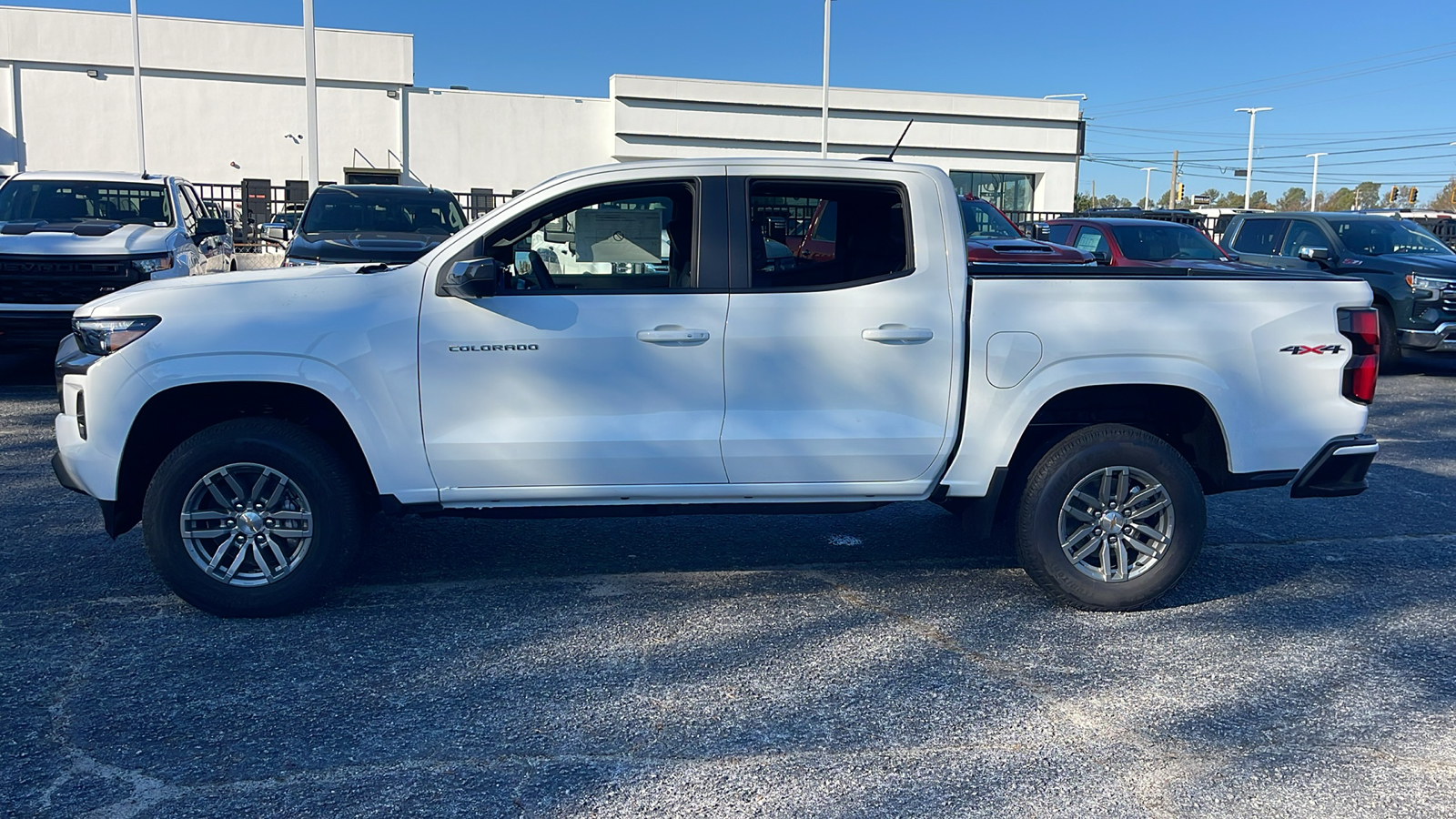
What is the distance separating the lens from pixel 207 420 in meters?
4.98

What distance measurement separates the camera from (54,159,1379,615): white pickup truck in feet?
15.5

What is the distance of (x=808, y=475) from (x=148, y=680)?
2639 mm

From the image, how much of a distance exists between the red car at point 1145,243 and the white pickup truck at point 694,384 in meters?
8.93

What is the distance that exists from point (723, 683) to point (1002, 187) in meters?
50.2

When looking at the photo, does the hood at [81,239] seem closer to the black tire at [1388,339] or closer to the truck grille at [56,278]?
the truck grille at [56,278]

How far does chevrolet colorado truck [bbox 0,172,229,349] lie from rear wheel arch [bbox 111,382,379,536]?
607cm

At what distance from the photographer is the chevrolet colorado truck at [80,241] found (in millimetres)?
10273

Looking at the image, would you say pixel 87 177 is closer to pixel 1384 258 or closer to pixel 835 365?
pixel 835 365

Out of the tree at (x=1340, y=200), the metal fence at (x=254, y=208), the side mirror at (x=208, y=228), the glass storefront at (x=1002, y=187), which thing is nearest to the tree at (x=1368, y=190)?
the tree at (x=1340, y=200)

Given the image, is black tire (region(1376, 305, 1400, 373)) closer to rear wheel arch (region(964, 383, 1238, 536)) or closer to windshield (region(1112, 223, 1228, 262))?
windshield (region(1112, 223, 1228, 262))

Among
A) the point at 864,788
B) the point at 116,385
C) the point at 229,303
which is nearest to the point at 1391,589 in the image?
the point at 864,788

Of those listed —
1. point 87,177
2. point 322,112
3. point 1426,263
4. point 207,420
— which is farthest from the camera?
point 322,112

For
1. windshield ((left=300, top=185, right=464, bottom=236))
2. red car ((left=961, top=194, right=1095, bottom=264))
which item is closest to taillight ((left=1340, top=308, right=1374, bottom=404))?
red car ((left=961, top=194, right=1095, bottom=264))

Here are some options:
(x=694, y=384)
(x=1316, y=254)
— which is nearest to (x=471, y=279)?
(x=694, y=384)
